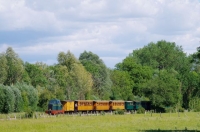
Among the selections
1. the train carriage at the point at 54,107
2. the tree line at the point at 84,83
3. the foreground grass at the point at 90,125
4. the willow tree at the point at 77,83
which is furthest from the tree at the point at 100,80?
the foreground grass at the point at 90,125

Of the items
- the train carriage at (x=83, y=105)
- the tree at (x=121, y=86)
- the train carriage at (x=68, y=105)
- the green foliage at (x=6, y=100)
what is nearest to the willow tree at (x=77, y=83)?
the tree at (x=121, y=86)

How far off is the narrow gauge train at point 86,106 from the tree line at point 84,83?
5.26 m

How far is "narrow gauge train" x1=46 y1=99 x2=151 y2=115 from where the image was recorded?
82.9 metres

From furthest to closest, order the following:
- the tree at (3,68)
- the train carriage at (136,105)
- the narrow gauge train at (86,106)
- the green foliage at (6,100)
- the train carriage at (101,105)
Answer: the train carriage at (136,105) < the tree at (3,68) < the train carriage at (101,105) < the narrow gauge train at (86,106) < the green foliage at (6,100)

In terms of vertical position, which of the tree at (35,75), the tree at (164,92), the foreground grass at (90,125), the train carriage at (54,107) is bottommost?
the foreground grass at (90,125)

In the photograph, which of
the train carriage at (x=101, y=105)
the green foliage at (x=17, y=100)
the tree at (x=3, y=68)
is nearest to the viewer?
the green foliage at (x=17, y=100)

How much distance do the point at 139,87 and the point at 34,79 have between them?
35.5m

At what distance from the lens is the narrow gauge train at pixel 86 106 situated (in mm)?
82887

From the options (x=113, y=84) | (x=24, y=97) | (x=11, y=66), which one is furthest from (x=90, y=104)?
(x=113, y=84)

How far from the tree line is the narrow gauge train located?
5258 millimetres

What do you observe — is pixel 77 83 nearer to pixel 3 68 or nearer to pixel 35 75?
pixel 35 75

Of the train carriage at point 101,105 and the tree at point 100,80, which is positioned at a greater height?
the tree at point 100,80

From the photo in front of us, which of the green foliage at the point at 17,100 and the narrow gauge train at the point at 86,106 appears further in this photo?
the green foliage at the point at 17,100

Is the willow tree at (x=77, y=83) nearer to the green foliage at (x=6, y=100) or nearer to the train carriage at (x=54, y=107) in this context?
the train carriage at (x=54, y=107)
